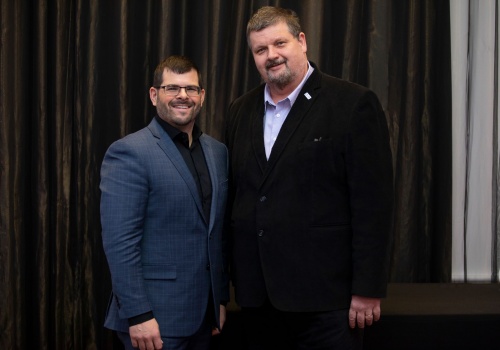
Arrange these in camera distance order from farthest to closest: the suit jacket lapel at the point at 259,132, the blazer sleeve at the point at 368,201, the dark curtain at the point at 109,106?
the dark curtain at the point at 109,106 < the suit jacket lapel at the point at 259,132 < the blazer sleeve at the point at 368,201

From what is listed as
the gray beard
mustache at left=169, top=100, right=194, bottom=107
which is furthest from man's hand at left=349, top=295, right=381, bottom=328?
mustache at left=169, top=100, right=194, bottom=107

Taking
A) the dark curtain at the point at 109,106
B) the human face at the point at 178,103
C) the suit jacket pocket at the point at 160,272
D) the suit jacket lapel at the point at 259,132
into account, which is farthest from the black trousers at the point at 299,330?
the dark curtain at the point at 109,106

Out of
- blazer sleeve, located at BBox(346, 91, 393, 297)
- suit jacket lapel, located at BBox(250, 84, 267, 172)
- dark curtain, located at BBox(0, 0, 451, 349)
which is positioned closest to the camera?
blazer sleeve, located at BBox(346, 91, 393, 297)

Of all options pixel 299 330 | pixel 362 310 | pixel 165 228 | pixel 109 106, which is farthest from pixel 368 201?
pixel 109 106

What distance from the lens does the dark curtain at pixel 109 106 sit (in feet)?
9.01

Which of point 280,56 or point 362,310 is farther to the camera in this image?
point 280,56

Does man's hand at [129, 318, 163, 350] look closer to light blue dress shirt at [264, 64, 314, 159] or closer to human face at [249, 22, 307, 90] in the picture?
light blue dress shirt at [264, 64, 314, 159]

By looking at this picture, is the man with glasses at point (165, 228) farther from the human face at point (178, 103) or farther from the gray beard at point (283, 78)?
the gray beard at point (283, 78)

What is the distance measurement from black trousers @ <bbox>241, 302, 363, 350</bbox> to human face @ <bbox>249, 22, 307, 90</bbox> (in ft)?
2.23

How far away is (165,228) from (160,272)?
0.13 meters

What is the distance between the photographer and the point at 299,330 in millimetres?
1829

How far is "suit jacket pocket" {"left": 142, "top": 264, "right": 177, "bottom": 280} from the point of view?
71.4 inches

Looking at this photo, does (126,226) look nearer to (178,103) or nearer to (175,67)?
(178,103)

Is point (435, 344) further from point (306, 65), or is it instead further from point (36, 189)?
point (36, 189)
